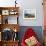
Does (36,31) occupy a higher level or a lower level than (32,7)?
lower

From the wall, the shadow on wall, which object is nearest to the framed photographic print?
the wall

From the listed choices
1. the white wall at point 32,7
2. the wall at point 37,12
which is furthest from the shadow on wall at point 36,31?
the white wall at point 32,7

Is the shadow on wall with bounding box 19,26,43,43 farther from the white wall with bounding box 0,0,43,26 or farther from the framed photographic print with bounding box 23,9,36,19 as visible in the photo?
the framed photographic print with bounding box 23,9,36,19

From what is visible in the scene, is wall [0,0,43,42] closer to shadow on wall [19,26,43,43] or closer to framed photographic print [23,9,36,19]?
shadow on wall [19,26,43,43]

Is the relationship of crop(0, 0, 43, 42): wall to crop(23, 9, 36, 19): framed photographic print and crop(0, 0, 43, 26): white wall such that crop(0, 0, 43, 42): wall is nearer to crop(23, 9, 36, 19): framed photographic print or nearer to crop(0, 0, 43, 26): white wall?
crop(0, 0, 43, 26): white wall

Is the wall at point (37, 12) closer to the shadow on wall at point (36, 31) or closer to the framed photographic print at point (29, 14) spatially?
the shadow on wall at point (36, 31)

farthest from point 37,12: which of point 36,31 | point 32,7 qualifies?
point 36,31

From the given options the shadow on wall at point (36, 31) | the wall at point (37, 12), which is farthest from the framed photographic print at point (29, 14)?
the shadow on wall at point (36, 31)

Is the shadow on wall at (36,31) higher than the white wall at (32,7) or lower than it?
lower

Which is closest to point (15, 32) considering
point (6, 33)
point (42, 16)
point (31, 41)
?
point (6, 33)

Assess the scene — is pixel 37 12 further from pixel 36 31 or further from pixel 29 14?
pixel 36 31

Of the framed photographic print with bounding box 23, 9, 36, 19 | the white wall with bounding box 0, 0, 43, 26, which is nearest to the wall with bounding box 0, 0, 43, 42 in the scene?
the white wall with bounding box 0, 0, 43, 26

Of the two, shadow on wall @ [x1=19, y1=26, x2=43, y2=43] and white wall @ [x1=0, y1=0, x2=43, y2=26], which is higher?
white wall @ [x1=0, y1=0, x2=43, y2=26]

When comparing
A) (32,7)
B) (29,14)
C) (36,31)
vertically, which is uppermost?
(32,7)
